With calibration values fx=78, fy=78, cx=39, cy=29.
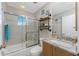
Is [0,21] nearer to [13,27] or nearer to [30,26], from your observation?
[13,27]

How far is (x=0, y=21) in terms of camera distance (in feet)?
3.97

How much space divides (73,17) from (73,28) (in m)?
0.18

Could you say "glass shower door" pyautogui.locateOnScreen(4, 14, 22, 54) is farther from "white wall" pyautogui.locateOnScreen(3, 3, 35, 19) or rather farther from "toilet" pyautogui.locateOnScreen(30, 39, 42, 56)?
"toilet" pyautogui.locateOnScreen(30, 39, 42, 56)

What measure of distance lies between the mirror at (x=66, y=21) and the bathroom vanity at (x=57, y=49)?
0.19 meters

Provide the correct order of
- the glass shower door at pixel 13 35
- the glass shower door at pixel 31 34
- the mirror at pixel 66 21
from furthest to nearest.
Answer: the glass shower door at pixel 31 34, the glass shower door at pixel 13 35, the mirror at pixel 66 21

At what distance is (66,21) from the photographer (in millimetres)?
1327

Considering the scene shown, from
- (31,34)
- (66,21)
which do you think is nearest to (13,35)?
(31,34)

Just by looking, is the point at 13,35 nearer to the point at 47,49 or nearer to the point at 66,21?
the point at 47,49

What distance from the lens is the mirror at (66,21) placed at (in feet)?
4.20

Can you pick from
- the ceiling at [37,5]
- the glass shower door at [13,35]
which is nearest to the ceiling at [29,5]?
the ceiling at [37,5]

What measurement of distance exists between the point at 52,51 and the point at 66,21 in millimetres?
555

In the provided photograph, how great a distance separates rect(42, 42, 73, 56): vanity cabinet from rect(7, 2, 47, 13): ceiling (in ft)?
2.11

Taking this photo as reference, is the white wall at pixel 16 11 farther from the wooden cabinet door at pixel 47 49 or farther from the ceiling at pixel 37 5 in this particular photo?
the wooden cabinet door at pixel 47 49

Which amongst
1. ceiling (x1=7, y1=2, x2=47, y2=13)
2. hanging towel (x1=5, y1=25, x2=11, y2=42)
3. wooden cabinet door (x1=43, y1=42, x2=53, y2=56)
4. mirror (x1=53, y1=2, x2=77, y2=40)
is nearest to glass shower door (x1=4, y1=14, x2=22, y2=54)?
hanging towel (x1=5, y1=25, x2=11, y2=42)
